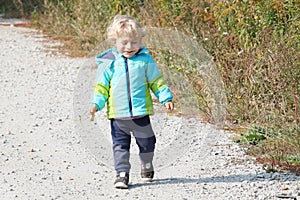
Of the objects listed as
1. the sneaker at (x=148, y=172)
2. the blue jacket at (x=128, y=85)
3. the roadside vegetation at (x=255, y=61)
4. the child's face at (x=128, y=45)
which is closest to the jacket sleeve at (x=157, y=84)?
the blue jacket at (x=128, y=85)

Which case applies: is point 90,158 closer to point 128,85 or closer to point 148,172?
point 148,172

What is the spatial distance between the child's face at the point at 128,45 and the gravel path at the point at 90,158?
3.17ft

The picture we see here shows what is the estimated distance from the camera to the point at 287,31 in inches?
274

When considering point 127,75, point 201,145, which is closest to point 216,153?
point 201,145

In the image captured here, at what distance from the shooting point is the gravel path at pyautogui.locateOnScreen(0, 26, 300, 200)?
17.2 feet

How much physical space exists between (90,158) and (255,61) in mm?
1877

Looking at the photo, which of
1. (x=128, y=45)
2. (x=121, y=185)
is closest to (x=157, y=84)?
(x=128, y=45)

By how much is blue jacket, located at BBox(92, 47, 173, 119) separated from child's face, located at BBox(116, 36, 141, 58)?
44 millimetres

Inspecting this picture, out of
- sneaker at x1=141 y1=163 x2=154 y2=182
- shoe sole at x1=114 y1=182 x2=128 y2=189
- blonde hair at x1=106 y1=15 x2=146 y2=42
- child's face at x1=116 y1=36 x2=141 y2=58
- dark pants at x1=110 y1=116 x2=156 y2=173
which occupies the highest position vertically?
blonde hair at x1=106 y1=15 x2=146 y2=42

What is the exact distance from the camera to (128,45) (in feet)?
16.9

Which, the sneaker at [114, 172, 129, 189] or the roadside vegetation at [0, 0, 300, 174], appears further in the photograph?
the roadside vegetation at [0, 0, 300, 174]

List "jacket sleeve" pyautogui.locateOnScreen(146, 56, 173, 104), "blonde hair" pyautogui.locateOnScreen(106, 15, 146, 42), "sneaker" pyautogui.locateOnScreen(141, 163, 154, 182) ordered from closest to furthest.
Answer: "blonde hair" pyautogui.locateOnScreen(106, 15, 146, 42) → "jacket sleeve" pyautogui.locateOnScreen(146, 56, 173, 104) → "sneaker" pyautogui.locateOnScreen(141, 163, 154, 182)

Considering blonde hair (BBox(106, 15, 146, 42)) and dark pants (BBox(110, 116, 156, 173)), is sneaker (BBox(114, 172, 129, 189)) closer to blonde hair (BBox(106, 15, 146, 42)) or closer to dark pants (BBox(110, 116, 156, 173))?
dark pants (BBox(110, 116, 156, 173))

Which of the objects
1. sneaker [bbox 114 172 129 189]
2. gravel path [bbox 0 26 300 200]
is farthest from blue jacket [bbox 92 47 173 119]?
gravel path [bbox 0 26 300 200]
